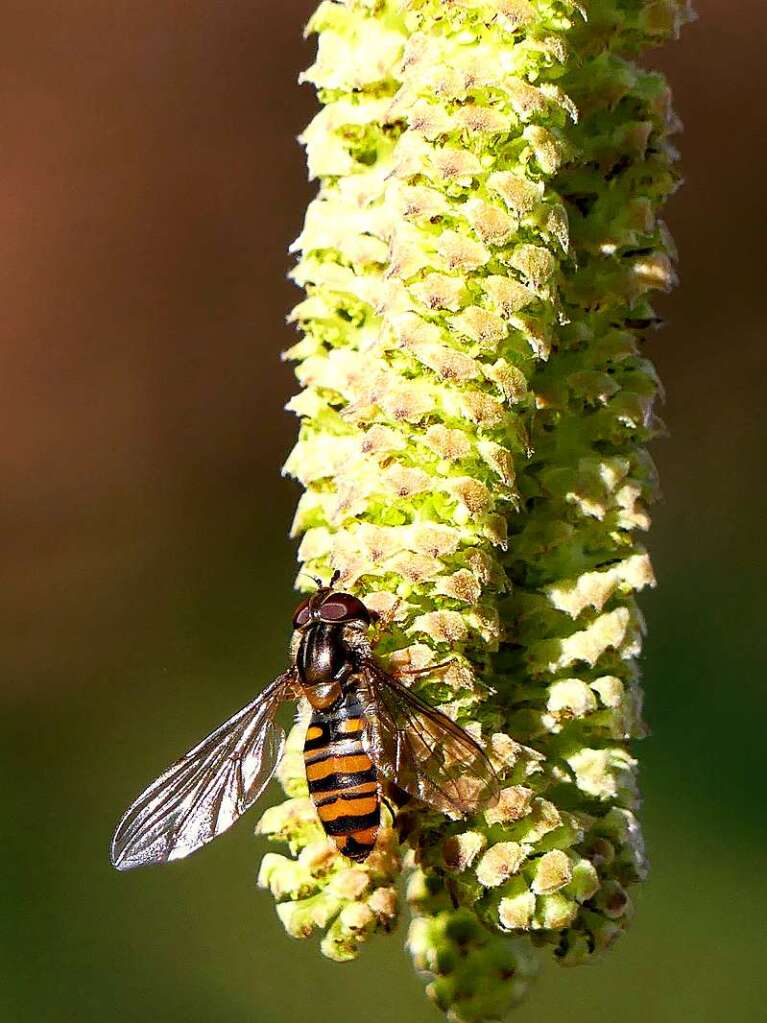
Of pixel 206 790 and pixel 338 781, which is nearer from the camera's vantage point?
pixel 338 781

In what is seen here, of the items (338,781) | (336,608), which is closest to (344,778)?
(338,781)

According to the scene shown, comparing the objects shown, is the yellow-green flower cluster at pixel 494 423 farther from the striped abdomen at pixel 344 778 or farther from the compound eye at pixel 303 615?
the compound eye at pixel 303 615

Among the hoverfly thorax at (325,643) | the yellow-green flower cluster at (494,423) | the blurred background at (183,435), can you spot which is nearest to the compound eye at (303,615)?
the hoverfly thorax at (325,643)

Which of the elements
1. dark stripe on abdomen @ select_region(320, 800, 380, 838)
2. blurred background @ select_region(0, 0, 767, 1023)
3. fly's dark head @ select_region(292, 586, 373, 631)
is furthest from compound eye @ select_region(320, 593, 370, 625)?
blurred background @ select_region(0, 0, 767, 1023)

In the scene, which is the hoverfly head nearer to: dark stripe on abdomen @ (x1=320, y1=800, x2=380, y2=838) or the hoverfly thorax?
the hoverfly thorax

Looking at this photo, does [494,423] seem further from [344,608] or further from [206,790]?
[206,790]

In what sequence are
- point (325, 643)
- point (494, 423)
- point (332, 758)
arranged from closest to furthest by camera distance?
point (494, 423) → point (332, 758) → point (325, 643)
